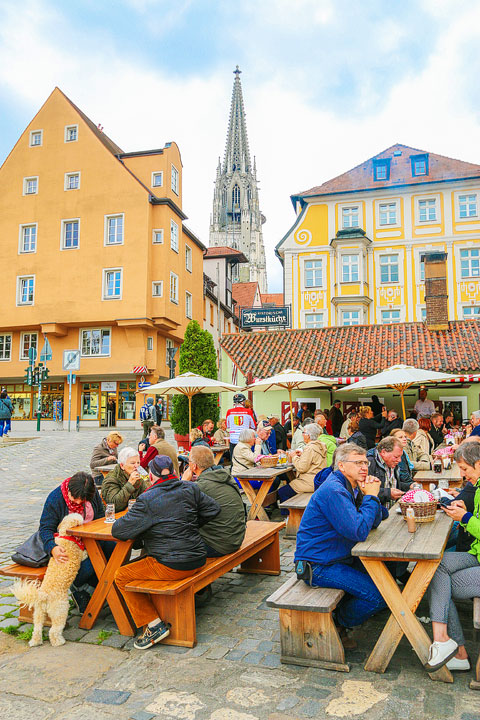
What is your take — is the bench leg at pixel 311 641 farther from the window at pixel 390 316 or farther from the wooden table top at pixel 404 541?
the window at pixel 390 316

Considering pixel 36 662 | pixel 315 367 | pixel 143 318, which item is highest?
pixel 143 318

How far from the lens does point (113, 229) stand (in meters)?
35.4

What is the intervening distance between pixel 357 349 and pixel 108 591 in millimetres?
16211

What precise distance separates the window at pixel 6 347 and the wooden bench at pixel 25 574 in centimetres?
3415

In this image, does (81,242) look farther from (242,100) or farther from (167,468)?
(242,100)

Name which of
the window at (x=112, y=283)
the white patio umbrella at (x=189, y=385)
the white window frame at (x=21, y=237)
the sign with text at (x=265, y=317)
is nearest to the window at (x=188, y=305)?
the window at (x=112, y=283)

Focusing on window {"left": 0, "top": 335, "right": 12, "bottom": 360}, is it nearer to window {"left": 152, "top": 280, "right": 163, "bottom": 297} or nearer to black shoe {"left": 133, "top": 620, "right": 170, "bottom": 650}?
window {"left": 152, "top": 280, "right": 163, "bottom": 297}

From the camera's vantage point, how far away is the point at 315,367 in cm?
1930

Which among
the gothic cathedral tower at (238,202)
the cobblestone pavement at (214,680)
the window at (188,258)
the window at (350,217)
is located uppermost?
the gothic cathedral tower at (238,202)

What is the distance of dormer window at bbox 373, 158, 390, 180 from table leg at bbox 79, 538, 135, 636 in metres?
33.9

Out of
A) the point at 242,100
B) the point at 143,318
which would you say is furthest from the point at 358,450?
the point at 242,100

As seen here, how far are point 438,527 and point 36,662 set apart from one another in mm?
3248

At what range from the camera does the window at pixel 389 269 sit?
33.8 m

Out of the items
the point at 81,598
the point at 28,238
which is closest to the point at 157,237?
the point at 28,238
